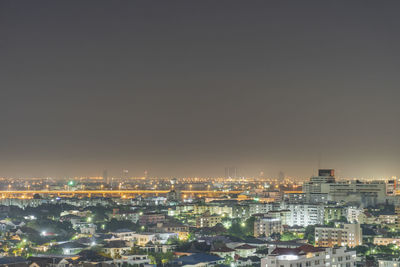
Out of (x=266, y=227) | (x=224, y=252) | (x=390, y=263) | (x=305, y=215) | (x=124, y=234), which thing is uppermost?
(x=305, y=215)

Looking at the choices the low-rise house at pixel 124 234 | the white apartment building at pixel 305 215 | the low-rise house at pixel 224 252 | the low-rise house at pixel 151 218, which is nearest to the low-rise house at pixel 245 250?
the low-rise house at pixel 224 252

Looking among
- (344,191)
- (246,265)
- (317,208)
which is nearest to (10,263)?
(246,265)

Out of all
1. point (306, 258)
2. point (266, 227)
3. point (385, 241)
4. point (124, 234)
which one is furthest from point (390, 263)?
point (266, 227)

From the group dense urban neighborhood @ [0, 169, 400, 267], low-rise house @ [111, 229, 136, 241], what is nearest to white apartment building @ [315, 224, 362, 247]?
dense urban neighborhood @ [0, 169, 400, 267]

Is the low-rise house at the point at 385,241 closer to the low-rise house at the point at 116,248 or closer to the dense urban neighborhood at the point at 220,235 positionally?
the dense urban neighborhood at the point at 220,235

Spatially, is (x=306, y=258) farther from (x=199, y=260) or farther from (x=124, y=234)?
(x=124, y=234)

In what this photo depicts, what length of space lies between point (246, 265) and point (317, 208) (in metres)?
14.8

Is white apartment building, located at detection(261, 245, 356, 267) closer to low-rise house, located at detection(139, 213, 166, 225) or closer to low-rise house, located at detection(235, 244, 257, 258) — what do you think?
low-rise house, located at detection(235, 244, 257, 258)

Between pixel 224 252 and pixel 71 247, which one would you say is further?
pixel 71 247

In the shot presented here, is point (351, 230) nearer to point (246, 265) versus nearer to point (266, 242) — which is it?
point (266, 242)

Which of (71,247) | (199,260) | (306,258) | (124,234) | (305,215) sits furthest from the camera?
(305,215)

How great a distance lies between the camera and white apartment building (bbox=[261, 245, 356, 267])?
12.8m

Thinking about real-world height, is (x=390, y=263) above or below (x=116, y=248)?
below

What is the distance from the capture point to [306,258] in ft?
42.9
